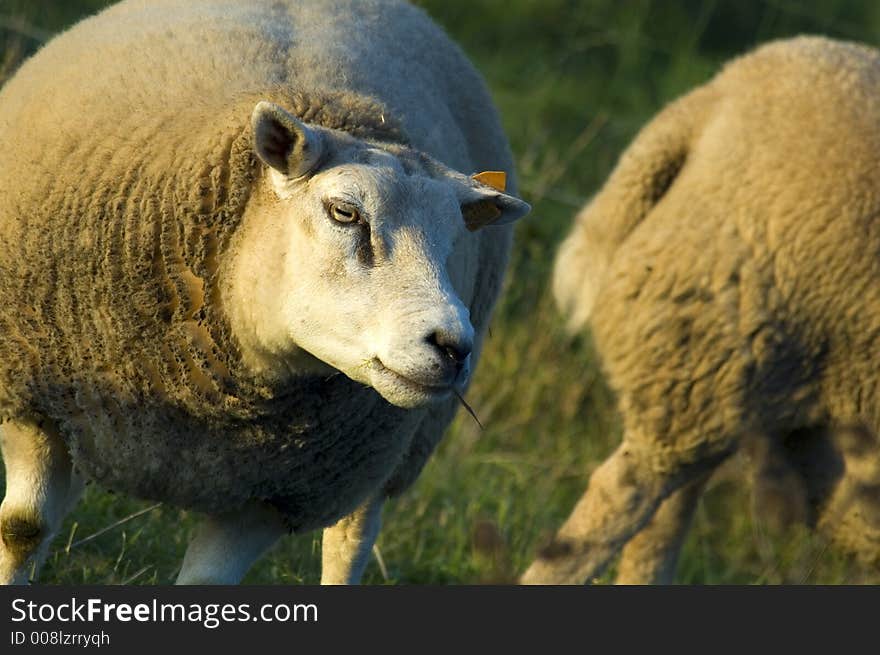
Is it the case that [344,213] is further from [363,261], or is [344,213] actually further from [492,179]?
[492,179]

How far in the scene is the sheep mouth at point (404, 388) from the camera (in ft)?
10.2

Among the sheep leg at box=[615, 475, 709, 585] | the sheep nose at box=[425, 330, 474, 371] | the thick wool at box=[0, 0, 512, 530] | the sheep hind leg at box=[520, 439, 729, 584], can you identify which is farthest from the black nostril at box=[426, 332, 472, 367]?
the sheep leg at box=[615, 475, 709, 585]

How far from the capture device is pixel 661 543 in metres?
5.69

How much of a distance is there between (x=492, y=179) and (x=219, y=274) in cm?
66

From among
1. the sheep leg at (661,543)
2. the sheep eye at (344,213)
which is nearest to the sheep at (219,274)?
the sheep eye at (344,213)

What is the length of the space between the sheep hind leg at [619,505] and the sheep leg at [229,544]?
176 cm

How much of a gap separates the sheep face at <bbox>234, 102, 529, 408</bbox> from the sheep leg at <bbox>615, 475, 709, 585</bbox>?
254cm

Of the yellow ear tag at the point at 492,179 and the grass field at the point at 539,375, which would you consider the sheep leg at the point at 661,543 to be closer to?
the grass field at the point at 539,375

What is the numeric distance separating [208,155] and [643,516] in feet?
8.52

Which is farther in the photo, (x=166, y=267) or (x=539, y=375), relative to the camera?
(x=539, y=375)

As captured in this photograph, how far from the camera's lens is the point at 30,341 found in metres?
3.57

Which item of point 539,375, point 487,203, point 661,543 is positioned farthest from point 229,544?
point 539,375

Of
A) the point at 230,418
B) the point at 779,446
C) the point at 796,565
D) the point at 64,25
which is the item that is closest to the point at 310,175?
the point at 230,418

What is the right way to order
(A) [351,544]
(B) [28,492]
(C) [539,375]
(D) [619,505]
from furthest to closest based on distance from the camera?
1. (C) [539,375]
2. (D) [619,505]
3. (A) [351,544]
4. (B) [28,492]
